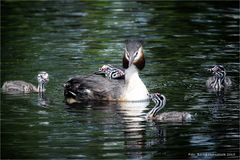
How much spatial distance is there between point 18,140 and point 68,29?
1046cm

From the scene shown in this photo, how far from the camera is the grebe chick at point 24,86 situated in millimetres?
18000

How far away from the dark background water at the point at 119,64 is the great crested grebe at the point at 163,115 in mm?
159

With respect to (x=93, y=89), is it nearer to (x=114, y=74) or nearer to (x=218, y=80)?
(x=114, y=74)

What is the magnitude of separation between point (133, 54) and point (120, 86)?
0.73 meters

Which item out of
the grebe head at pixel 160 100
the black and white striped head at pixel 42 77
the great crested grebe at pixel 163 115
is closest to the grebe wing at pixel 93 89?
the black and white striped head at pixel 42 77

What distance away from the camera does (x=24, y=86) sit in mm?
18125

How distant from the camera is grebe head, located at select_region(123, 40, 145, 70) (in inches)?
691

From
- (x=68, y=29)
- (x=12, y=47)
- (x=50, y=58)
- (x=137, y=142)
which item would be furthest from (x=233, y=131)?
(x=68, y=29)

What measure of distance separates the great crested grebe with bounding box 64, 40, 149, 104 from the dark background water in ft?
1.01

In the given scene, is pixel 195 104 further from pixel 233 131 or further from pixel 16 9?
pixel 16 9

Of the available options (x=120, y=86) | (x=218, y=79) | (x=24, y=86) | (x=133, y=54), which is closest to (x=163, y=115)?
(x=133, y=54)

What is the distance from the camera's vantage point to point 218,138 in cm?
1462

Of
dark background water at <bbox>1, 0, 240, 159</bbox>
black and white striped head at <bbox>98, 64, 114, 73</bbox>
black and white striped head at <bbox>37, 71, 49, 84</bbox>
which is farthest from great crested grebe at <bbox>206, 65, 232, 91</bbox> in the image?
black and white striped head at <bbox>37, 71, 49, 84</bbox>

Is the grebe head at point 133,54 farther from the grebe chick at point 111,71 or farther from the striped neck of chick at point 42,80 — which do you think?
the striped neck of chick at point 42,80
